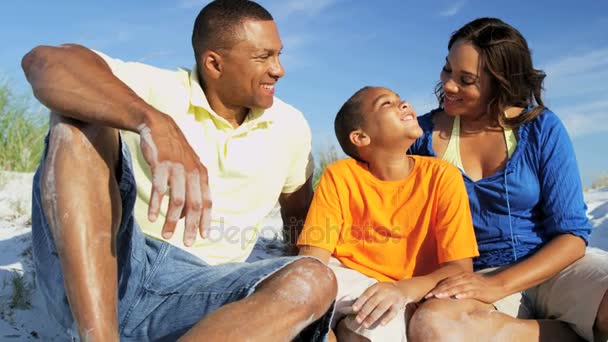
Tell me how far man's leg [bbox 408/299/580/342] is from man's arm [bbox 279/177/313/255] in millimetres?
793

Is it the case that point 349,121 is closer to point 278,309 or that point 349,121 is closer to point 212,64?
point 212,64

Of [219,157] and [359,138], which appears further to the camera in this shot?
[359,138]

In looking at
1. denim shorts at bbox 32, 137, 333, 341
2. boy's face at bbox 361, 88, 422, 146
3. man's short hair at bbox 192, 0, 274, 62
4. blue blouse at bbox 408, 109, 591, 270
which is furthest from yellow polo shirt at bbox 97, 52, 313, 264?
blue blouse at bbox 408, 109, 591, 270

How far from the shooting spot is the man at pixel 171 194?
1.92 meters

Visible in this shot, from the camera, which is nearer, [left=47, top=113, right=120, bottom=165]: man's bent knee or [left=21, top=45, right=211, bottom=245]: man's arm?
[left=21, top=45, right=211, bottom=245]: man's arm

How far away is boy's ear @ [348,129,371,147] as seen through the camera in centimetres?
297

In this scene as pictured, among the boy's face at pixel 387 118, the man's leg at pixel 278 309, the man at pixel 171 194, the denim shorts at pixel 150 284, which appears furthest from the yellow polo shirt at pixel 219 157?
the man's leg at pixel 278 309

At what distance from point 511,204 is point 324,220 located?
0.79 m

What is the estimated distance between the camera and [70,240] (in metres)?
1.95

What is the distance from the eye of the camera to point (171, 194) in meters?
1.81

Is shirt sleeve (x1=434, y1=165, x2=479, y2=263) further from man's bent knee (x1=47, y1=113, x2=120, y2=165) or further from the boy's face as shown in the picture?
man's bent knee (x1=47, y1=113, x2=120, y2=165)

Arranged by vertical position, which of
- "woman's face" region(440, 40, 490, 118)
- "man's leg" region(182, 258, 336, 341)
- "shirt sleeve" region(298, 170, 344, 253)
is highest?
"woman's face" region(440, 40, 490, 118)

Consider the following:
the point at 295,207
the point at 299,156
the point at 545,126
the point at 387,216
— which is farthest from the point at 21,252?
the point at 545,126

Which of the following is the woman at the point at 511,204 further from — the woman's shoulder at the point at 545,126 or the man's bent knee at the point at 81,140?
the man's bent knee at the point at 81,140
